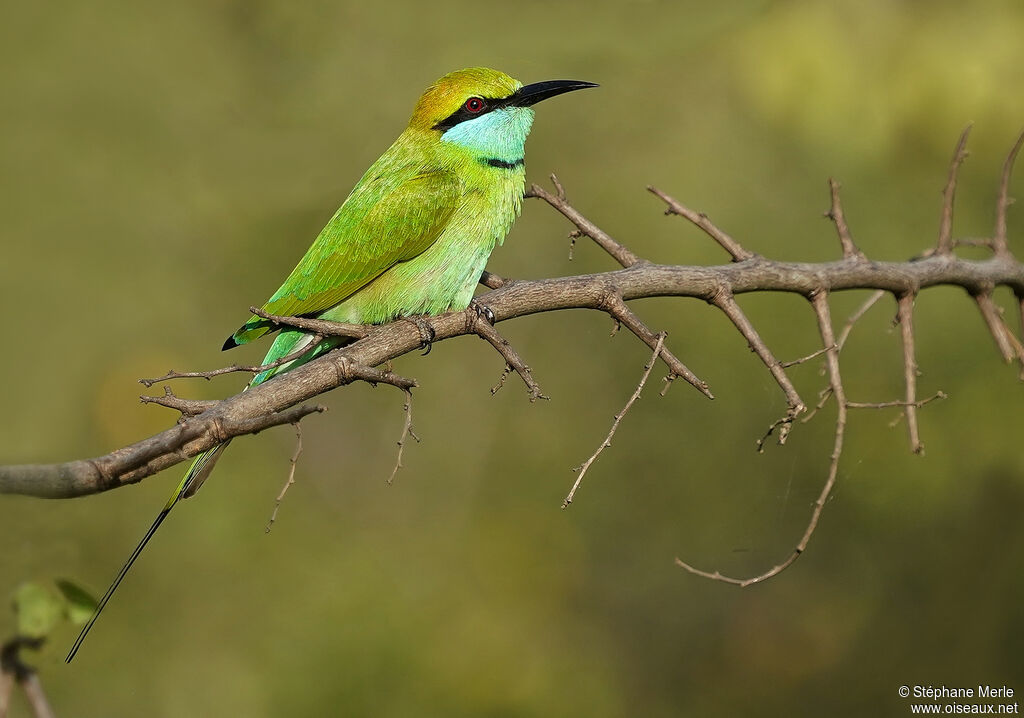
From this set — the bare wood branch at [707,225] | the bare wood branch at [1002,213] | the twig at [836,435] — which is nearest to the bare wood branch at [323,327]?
the bare wood branch at [707,225]

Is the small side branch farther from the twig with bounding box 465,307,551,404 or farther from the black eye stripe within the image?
the black eye stripe

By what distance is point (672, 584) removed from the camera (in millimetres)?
4016

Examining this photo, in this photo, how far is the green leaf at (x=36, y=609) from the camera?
105cm

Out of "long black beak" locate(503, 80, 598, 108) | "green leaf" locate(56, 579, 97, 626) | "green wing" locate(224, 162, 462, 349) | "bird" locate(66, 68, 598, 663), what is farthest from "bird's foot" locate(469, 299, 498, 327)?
"green leaf" locate(56, 579, 97, 626)

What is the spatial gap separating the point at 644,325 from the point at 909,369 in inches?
24.3

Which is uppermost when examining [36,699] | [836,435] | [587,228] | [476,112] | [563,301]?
[476,112]

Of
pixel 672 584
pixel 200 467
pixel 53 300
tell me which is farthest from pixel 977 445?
pixel 53 300

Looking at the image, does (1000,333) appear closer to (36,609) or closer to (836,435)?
(836,435)

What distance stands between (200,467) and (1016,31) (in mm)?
3812

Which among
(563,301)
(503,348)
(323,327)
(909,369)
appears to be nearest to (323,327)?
(323,327)

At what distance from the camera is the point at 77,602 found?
112cm

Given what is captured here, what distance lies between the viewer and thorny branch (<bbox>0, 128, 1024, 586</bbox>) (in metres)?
1.74

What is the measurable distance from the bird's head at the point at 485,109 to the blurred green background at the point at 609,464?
1551 millimetres

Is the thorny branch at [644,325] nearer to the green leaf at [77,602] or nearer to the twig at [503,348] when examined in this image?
the twig at [503,348]
